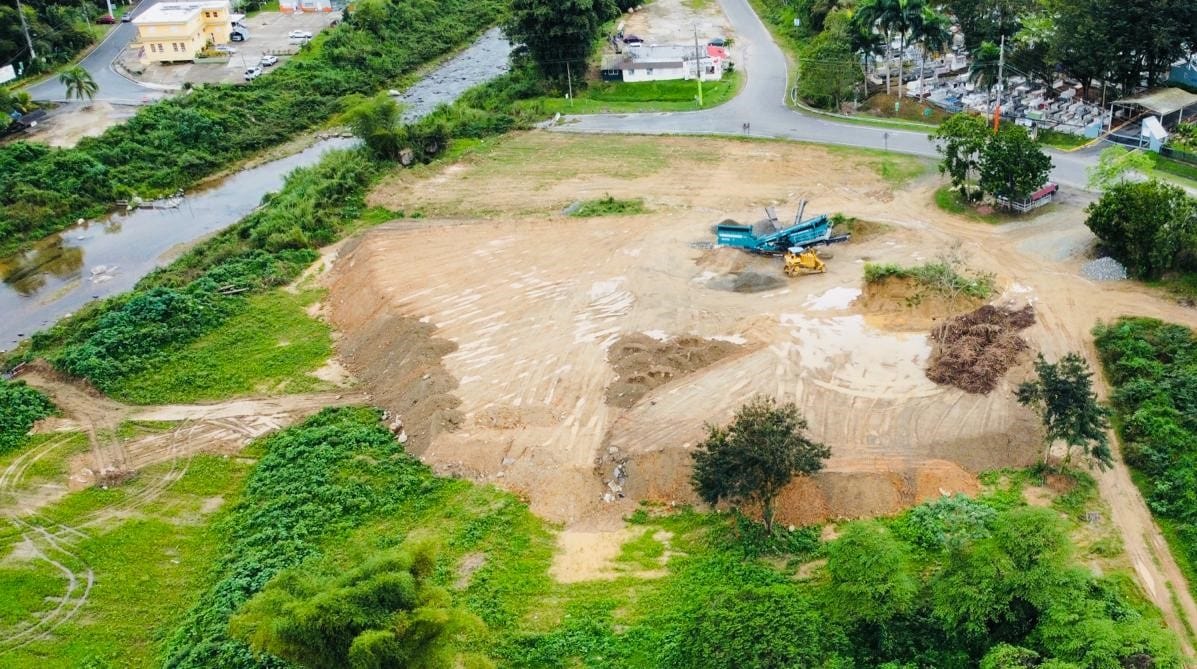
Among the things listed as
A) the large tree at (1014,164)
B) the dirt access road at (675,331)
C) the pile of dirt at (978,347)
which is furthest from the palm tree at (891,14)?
the pile of dirt at (978,347)

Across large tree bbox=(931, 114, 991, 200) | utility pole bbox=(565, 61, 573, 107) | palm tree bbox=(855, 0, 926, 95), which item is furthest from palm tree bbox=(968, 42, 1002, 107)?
utility pole bbox=(565, 61, 573, 107)

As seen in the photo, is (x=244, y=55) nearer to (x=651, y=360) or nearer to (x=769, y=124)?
(x=769, y=124)

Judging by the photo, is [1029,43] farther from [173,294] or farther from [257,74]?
[257,74]

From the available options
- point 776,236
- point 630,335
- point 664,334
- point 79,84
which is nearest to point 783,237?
point 776,236

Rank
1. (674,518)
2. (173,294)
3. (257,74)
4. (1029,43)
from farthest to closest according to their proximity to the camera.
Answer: (257,74), (1029,43), (173,294), (674,518)

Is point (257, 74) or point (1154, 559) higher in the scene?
point (257, 74)

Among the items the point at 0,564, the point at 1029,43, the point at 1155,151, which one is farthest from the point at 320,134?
the point at 1155,151

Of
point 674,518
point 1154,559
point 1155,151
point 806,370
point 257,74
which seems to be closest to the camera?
point 1154,559

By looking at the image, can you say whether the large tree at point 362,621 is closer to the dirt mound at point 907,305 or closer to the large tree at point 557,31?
the dirt mound at point 907,305
